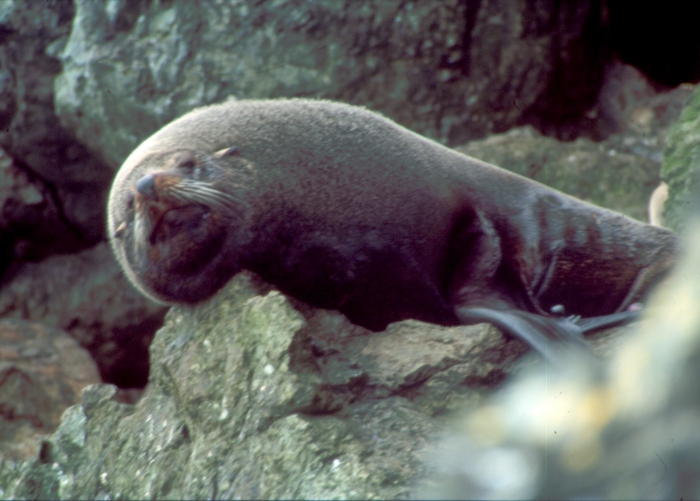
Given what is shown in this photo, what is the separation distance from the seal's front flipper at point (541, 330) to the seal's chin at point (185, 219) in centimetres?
122

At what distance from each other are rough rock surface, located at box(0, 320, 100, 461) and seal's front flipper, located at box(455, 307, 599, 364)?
3817 mm

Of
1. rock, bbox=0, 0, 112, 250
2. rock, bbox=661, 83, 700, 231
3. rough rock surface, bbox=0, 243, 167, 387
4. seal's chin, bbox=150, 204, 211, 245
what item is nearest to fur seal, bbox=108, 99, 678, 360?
seal's chin, bbox=150, 204, 211, 245

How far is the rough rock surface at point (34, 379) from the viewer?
19.4 ft

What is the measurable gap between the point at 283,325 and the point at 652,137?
5461 millimetres

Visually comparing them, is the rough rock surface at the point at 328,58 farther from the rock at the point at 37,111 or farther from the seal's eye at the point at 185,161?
the seal's eye at the point at 185,161

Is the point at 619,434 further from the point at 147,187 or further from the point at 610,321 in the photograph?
the point at 147,187

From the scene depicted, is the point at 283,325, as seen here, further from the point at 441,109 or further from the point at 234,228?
the point at 441,109

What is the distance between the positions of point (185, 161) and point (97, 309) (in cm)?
457

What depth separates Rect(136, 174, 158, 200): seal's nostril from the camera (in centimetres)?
315

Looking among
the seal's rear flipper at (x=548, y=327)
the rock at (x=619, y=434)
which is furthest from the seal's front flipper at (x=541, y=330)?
the rock at (x=619, y=434)

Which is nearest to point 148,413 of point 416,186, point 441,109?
point 416,186

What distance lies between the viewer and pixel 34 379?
633 centimetres

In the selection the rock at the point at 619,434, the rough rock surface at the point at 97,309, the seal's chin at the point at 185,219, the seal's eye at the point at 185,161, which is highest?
the rock at the point at 619,434

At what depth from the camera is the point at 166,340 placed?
11.3ft
